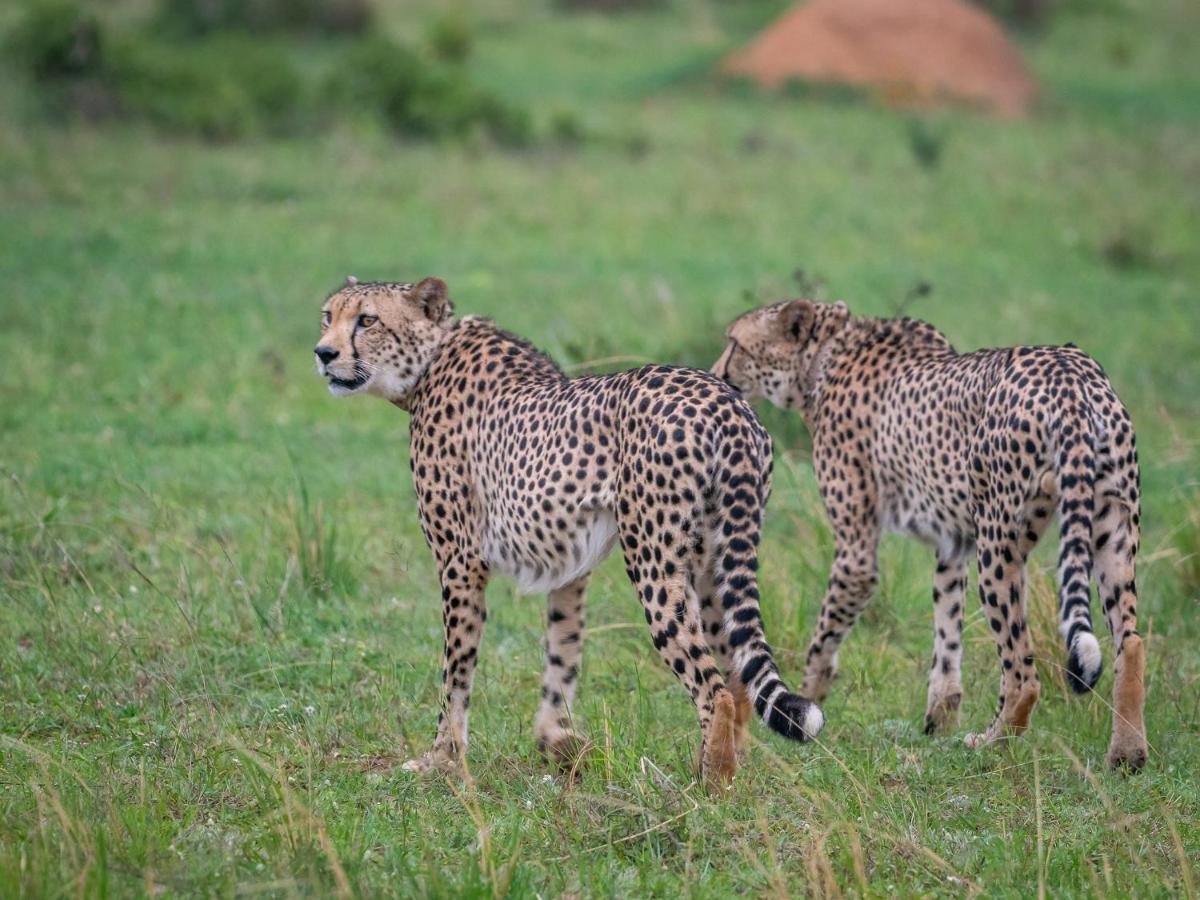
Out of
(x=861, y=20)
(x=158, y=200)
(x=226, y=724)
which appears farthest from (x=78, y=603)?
(x=861, y=20)

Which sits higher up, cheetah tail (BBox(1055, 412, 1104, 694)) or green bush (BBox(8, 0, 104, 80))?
green bush (BBox(8, 0, 104, 80))

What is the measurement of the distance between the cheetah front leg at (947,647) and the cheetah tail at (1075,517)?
0.78 meters

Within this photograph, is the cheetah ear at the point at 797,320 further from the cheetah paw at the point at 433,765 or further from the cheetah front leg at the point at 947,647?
the cheetah paw at the point at 433,765

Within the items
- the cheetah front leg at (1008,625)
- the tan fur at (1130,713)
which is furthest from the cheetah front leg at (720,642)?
the tan fur at (1130,713)

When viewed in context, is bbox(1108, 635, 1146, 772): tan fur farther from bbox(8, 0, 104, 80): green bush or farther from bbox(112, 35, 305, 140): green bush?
bbox(8, 0, 104, 80): green bush

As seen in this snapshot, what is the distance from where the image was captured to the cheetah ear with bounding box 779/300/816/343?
231 inches

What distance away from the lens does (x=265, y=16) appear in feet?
63.9

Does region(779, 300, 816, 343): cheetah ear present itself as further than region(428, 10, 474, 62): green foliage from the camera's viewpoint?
No

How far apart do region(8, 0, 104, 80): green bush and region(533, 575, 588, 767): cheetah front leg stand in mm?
10788

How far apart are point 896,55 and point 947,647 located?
13851 millimetres

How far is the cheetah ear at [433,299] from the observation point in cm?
520

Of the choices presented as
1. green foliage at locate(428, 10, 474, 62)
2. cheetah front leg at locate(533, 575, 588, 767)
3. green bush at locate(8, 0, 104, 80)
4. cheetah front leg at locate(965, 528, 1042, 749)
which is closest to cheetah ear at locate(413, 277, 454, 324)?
cheetah front leg at locate(533, 575, 588, 767)

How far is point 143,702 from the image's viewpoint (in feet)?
16.8

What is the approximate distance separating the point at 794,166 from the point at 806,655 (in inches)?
368
